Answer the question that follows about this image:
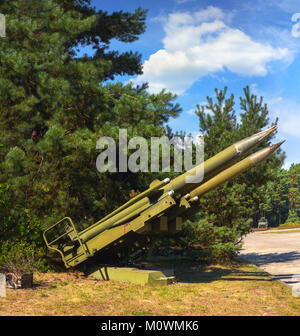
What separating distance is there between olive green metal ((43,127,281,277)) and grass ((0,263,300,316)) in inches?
43.0

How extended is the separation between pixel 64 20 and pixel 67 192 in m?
5.44

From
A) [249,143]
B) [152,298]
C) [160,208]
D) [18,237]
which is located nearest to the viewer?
[152,298]

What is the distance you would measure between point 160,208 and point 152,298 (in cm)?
210

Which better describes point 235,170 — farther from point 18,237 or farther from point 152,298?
point 18,237

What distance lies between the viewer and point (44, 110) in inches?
472

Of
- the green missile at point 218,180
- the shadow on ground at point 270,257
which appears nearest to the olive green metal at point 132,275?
the green missile at point 218,180

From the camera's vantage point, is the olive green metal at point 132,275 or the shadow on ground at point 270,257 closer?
the olive green metal at point 132,275

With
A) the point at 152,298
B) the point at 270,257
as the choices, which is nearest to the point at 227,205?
the point at 270,257

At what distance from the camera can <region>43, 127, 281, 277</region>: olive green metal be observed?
9.03 m

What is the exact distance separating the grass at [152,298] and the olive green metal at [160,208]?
43.0 inches

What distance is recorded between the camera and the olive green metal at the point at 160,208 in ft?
29.6

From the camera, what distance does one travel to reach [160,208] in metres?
9.07

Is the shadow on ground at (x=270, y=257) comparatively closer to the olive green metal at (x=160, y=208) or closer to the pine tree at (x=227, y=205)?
the pine tree at (x=227, y=205)

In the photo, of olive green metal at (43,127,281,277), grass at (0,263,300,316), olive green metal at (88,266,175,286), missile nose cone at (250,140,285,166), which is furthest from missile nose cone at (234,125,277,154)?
olive green metal at (88,266,175,286)
